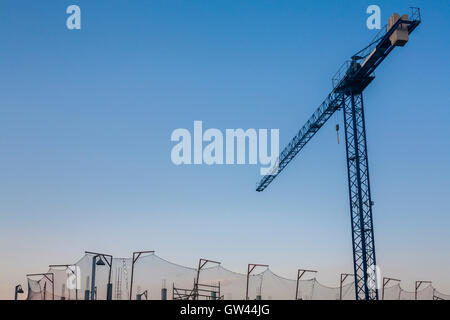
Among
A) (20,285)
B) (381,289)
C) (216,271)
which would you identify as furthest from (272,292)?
(20,285)

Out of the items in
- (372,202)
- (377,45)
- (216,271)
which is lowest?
(216,271)

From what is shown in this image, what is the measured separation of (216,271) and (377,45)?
2597 centimetres

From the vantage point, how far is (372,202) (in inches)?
1882

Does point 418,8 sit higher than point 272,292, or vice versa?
point 418,8

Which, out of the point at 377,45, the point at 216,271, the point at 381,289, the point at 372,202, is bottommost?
the point at 381,289

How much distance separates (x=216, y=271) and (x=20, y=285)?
50.7ft
